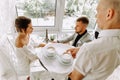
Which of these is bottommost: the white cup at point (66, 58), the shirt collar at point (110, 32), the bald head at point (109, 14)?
the white cup at point (66, 58)

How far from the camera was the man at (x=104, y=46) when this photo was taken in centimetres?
81

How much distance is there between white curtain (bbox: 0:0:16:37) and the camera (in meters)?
1.56

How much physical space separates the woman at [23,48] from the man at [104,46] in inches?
28.8

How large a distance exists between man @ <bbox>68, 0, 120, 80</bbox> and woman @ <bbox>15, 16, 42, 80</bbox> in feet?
2.40

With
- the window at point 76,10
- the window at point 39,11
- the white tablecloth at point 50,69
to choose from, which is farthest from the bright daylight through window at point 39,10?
the white tablecloth at point 50,69

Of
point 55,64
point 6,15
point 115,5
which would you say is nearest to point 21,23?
point 6,15

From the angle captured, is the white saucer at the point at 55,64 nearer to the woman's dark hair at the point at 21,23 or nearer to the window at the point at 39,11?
the woman's dark hair at the point at 21,23

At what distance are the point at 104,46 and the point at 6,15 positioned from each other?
1053 mm

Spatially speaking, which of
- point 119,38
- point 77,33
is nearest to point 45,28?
point 77,33

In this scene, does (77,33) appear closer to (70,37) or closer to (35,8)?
(70,37)

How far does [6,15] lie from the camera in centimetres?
158

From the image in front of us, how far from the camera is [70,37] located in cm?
200

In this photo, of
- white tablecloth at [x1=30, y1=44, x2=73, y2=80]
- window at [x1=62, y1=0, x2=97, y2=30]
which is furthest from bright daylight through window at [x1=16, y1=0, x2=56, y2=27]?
white tablecloth at [x1=30, y1=44, x2=73, y2=80]

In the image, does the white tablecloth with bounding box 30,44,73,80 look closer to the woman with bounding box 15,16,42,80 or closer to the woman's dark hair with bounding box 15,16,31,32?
the woman with bounding box 15,16,42,80
